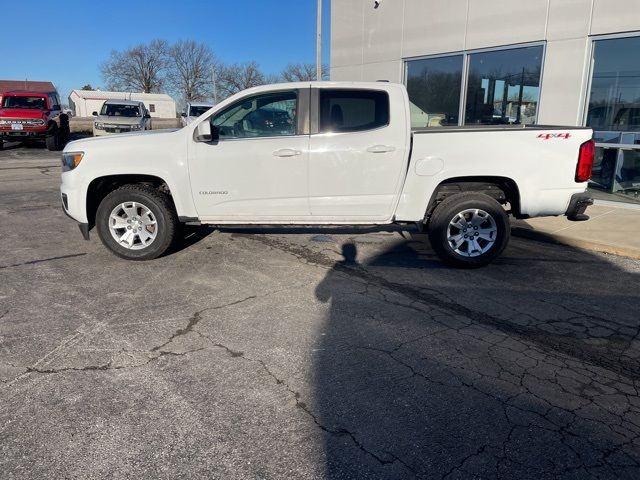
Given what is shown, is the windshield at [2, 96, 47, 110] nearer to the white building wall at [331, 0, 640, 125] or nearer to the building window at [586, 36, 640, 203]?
the white building wall at [331, 0, 640, 125]

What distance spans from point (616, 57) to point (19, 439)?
10.0m

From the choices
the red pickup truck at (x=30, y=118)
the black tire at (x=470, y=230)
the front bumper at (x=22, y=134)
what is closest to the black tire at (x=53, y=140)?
the red pickup truck at (x=30, y=118)

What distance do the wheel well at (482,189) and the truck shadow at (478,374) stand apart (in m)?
0.81

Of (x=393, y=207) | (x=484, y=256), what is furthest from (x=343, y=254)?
(x=484, y=256)

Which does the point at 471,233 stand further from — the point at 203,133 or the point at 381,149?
the point at 203,133

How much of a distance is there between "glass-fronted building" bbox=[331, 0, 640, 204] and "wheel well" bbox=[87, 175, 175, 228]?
7456mm

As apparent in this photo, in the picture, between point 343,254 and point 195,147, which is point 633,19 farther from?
point 195,147

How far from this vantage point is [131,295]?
4695 millimetres

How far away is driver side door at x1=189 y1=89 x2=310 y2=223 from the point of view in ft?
17.6

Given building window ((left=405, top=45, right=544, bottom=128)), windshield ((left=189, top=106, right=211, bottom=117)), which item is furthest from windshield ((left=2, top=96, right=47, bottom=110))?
building window ((left=405, top=45, right=544, bottom=128))

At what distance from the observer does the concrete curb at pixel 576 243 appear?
20.3 feet

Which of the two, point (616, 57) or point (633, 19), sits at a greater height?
point (633, 19)

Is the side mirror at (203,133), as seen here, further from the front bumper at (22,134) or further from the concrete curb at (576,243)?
the front bumper at (22,134)

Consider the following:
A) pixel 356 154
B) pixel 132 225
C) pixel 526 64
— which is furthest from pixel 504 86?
pixel 132 225
